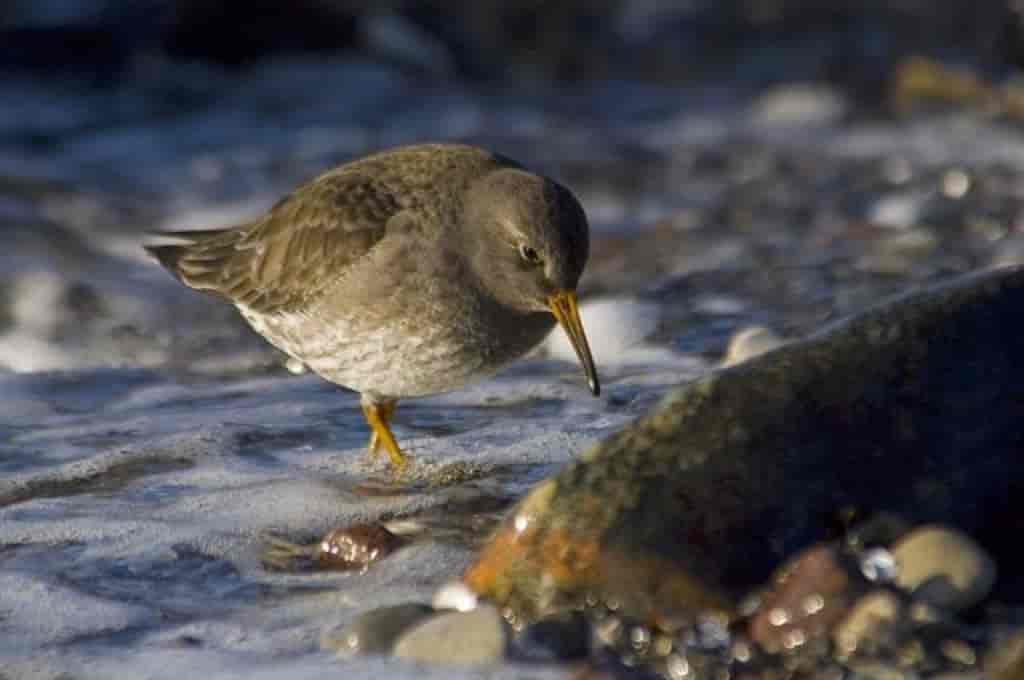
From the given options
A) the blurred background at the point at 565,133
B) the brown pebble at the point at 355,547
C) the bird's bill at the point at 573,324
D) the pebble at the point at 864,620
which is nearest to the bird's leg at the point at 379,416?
the bird's bill at the point at 573,324

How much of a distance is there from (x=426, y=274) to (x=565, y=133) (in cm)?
→ 617

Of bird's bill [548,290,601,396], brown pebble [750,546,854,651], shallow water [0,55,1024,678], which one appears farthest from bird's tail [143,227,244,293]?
brown pebble [750,546,854,651]

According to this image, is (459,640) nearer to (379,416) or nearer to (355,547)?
(355,547)

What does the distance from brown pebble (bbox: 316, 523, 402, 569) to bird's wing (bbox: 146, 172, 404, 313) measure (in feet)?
3.81

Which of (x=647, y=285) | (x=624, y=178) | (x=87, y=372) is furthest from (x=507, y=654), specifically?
(x=624, y=178)

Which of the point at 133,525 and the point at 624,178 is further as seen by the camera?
the point at 624,178

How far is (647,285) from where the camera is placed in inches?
307

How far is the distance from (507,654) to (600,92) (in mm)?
9296

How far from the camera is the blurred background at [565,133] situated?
25.5 ft

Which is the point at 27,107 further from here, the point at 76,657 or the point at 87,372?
the point at 76,657

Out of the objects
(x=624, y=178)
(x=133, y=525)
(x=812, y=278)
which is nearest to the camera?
(x=133, y=525)

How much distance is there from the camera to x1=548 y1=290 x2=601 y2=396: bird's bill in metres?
5.28

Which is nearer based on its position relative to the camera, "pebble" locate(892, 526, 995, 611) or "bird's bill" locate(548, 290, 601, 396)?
"pebble" locate(892, 526, 995, 611)

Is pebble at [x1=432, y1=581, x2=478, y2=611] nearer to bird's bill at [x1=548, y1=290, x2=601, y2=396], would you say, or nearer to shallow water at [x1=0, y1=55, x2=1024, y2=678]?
shallow water at [x1=0, y1=55, x2=1024, y2=678]
